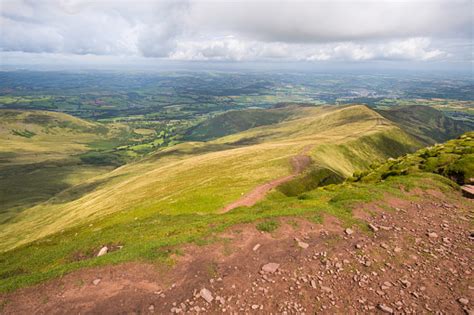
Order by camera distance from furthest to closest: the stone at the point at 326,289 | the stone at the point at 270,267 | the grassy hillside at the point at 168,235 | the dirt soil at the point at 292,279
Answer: the grassy hillside at the point at 168,235 → the stone at the point at 270,267 → the stone at the point at 326,289 → the dirt soil at the point at 292,279

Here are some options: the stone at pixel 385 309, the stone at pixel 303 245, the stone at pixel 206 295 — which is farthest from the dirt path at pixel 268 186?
the stone at pixel 385 309

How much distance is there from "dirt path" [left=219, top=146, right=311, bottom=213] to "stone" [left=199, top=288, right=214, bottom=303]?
3930 cm

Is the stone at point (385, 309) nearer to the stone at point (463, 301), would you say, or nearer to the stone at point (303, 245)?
the stone at point (463, 301)

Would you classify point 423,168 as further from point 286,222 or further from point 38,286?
point 38,286

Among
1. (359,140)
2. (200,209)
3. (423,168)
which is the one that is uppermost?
(423,168)

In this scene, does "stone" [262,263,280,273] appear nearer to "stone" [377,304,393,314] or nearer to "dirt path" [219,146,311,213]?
"stone" [377,304,393,314]

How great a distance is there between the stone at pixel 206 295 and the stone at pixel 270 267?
15.7ft

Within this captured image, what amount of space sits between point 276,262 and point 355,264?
6.36 m

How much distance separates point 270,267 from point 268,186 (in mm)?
55406

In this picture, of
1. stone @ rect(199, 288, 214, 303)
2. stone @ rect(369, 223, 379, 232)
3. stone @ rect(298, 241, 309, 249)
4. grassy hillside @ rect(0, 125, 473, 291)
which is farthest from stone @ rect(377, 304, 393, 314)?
grassy hillside @ rect(0, 125, 473, 291)

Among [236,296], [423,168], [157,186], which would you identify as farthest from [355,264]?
[157,186]

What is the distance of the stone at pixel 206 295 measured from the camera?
19.5 meters

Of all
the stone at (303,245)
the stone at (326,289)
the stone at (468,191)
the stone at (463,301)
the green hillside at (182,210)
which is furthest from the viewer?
the stone at (468,191)

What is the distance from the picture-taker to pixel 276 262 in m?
23.5
